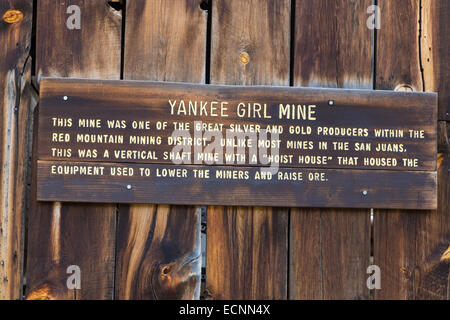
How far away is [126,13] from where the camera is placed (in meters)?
1.55

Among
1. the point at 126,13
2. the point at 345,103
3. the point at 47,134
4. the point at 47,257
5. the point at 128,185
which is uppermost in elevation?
the point at 126,13

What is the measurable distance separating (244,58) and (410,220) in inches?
28.8

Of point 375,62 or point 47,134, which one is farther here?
point 375,62

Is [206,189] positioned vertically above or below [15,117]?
below

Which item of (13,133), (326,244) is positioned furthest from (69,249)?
(326,244)

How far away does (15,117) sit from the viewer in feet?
4.96

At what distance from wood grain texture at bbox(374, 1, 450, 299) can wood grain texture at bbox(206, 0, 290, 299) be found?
0.31 meters

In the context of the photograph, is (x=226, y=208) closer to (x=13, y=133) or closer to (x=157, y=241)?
(x=157, y=241)

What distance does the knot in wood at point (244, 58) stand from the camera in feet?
5.09

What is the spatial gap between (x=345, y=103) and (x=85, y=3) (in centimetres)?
87

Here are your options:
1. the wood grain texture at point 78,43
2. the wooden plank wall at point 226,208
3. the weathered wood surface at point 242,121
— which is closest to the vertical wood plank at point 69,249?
the wooden plank wall at point 226,208

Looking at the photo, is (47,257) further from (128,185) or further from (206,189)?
(206,189)

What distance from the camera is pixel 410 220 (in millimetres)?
1548

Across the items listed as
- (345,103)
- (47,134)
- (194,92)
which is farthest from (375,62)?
(47,134)
